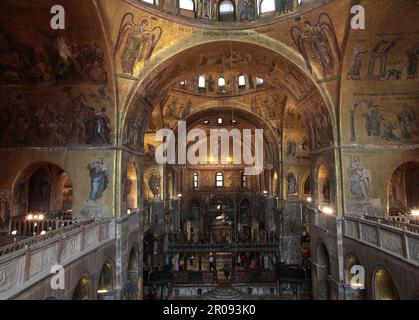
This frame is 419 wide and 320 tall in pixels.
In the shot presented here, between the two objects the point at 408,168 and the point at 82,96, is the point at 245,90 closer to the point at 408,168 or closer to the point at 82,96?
the point at 408,168

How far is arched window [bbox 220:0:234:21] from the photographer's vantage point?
642 inches

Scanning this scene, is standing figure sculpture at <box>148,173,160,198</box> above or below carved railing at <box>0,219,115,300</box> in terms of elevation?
above

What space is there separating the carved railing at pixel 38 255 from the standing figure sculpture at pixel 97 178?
2560mm

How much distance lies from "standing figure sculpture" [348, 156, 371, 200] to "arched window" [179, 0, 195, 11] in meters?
11.5

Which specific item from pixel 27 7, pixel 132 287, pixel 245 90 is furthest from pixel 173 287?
pixel 27 7

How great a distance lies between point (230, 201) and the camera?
42219 mm

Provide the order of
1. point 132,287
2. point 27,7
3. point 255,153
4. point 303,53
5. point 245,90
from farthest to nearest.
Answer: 1. point 255,153
2. point 245,90
3. point 132,287
4. point 303,53
5. point 27,7

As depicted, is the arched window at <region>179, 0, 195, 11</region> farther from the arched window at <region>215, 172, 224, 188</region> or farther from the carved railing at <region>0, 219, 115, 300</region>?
the arched window at <region>215, 172, 224, 188</region>

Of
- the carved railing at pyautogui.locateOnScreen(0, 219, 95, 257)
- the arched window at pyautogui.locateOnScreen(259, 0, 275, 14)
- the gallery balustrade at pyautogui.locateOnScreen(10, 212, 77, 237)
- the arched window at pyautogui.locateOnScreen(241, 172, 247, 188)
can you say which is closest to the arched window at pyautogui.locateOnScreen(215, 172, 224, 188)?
the arched window at pyautogui.locateOnScreen(241, 172, 247, 188)

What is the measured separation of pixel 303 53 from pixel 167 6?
7228mm

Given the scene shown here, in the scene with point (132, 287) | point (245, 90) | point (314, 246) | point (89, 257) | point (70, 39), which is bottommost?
point (132, 287)

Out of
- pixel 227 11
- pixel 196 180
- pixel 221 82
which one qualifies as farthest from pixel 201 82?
pixel 196 180

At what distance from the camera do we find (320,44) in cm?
1454

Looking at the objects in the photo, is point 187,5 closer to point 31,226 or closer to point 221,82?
point 221,82
